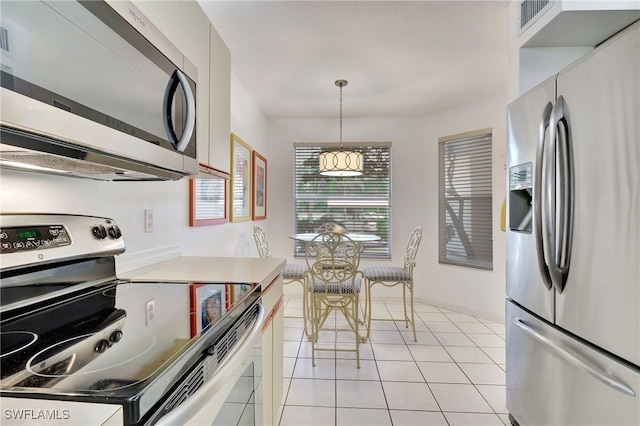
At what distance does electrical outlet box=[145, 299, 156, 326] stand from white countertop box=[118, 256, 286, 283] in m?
0.29

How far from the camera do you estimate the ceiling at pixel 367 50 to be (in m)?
1.99

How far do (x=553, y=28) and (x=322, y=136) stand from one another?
9.43 ft

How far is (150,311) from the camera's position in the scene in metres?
0.92

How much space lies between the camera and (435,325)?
334cm

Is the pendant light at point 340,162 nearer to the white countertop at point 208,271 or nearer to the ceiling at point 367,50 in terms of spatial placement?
the ceiling at point 367,50

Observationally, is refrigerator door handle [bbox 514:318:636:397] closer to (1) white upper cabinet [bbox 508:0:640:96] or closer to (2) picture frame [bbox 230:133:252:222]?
(1) white upper cabinet [bbox 508:0:640:96]

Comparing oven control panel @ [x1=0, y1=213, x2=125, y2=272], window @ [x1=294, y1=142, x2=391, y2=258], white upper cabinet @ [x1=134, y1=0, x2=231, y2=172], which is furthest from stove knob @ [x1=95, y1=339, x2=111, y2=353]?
window @ [x1=294, y1=142, x2=391, y2=258]

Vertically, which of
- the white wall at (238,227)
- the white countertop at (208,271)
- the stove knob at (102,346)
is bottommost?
the stove knob at (102,346)

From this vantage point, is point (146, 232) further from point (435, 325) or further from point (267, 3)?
point (435, 325)

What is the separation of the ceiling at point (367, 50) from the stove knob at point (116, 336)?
1.91 meters

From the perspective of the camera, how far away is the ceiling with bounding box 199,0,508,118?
1.99 m

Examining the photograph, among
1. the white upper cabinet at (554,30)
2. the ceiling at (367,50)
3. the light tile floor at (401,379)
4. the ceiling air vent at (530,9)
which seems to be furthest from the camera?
the ceiling at (367,50)

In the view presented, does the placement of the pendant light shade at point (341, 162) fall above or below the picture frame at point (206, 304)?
above

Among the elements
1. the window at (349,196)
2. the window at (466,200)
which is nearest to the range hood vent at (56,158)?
the window at (349,196)
